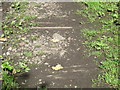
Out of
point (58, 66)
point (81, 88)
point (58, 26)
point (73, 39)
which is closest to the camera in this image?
point (81, 88)

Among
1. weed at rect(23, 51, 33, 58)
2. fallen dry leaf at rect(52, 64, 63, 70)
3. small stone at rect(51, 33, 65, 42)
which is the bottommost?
fallen dry leaf at rect(52, 64, 63, 70)

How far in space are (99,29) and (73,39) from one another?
2.57 ft

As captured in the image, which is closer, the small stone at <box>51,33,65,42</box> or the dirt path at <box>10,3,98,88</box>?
the dirt path at <box>10,3,98,88</box>

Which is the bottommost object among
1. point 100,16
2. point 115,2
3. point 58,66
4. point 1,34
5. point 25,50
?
point 58,66

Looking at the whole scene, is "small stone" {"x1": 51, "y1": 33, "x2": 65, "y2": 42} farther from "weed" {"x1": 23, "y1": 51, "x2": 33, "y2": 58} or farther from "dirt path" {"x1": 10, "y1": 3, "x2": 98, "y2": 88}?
"weed" {"x1": 23, "y1": 51, "x2": 33, "y2": 58}

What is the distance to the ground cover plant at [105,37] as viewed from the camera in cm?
443

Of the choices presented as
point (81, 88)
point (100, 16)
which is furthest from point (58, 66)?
point (100, 16)

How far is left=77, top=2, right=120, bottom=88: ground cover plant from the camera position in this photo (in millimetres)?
4430

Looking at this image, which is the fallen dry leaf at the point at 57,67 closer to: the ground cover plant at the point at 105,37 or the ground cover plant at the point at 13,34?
the ground cover plant at the point at 13,34

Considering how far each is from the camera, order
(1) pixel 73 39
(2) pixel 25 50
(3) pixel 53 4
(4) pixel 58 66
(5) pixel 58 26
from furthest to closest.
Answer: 1. (3) pixel 53 4
2. (5) pixel 58 26
3. (1) pixel 73 39
4. (2) pixel 25 50
5. (4) pixel 58 66

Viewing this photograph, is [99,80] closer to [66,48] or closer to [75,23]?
[66,48]

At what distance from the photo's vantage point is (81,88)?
425 centimetres

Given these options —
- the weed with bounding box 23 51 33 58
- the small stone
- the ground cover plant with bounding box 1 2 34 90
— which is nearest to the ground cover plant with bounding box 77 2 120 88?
the small stone

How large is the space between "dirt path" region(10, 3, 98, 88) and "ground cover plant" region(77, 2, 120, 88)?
191 millimetres
